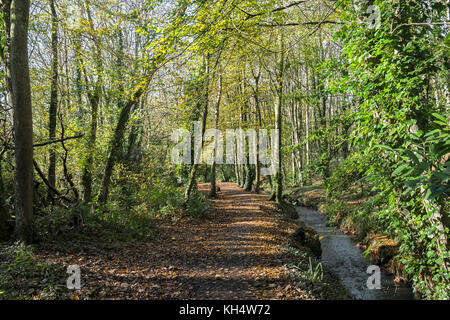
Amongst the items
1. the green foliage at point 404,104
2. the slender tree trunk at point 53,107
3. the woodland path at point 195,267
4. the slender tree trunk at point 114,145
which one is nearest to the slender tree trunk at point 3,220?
the woodland path at point 195,267

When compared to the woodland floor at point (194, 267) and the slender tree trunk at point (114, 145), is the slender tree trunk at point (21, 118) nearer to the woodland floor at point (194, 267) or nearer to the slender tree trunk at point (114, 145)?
the woodland floor at point (194, 267)

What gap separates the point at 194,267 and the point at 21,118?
4.75 m

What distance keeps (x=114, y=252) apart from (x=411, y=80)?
6.62 meters

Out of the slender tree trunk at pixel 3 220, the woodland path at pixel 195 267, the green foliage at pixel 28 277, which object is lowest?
the woodland path at pixel 195 267

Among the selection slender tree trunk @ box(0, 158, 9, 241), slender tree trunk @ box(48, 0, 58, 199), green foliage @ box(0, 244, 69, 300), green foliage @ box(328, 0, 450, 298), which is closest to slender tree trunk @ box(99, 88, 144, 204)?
slender tree trunk @ box(48, 0, 58, 199)

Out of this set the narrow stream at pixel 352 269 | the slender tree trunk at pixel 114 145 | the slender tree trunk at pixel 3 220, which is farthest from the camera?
the slender tree trunk at pixel 114 145

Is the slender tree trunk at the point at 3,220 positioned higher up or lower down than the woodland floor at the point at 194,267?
higher up

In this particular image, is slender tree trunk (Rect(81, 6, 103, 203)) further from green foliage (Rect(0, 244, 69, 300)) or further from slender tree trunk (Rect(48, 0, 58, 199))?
green foliage (Rect(0, 244, 69, 300))

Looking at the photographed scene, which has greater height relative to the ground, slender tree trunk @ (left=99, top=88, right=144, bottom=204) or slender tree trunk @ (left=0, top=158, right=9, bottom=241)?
slender tree trunk @ (left=99, top=88, right=144, bottom=204)

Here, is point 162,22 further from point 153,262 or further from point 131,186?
point 131,186

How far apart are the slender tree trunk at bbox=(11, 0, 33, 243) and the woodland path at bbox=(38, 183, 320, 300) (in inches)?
47.7

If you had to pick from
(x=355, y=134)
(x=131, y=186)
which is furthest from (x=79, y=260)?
(x=131, y=186)

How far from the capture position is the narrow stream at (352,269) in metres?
6.12

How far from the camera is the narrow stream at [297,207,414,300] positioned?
6117mm
